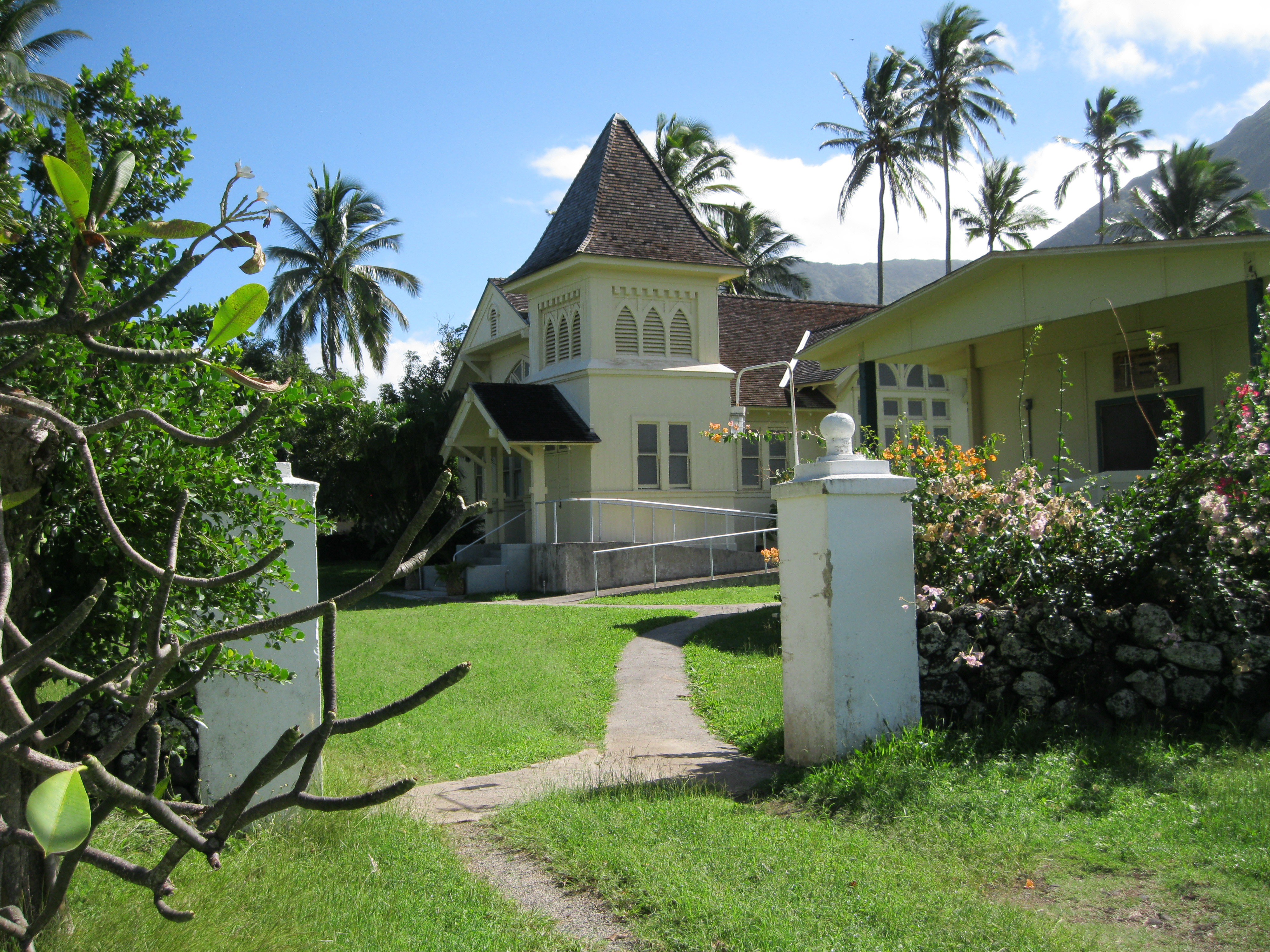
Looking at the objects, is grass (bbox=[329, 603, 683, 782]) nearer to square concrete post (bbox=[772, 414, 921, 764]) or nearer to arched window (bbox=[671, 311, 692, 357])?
square concrete post (bbox=[772, 414, 921, 764])

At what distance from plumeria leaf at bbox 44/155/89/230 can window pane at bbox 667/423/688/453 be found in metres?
21.7

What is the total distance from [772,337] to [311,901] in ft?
80.0

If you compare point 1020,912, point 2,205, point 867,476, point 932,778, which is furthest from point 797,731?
point 2,205

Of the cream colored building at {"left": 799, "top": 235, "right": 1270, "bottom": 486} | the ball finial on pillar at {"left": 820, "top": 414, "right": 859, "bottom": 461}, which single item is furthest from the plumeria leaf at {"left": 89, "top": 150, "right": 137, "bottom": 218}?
the cream colored building at {"left": 799, "top": 235, "right": 1270, "bottom": 486}

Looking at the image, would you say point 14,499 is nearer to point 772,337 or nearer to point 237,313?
point 237,313

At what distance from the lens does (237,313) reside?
6.57 feet

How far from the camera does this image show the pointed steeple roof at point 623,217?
22.7 metres

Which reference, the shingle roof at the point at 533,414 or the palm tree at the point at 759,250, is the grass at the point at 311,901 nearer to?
the shingle roof at the point at 533,414

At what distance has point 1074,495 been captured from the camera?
25.1 ft

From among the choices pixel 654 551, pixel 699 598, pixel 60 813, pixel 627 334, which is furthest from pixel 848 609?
pixel 627 334

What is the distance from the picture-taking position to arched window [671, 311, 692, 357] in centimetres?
2336

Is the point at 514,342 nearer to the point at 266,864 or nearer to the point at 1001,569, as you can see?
the point at 1001,569

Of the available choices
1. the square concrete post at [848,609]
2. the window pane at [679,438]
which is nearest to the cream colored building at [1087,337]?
the square concrete post at [848,609]

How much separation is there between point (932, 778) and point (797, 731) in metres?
1.15
